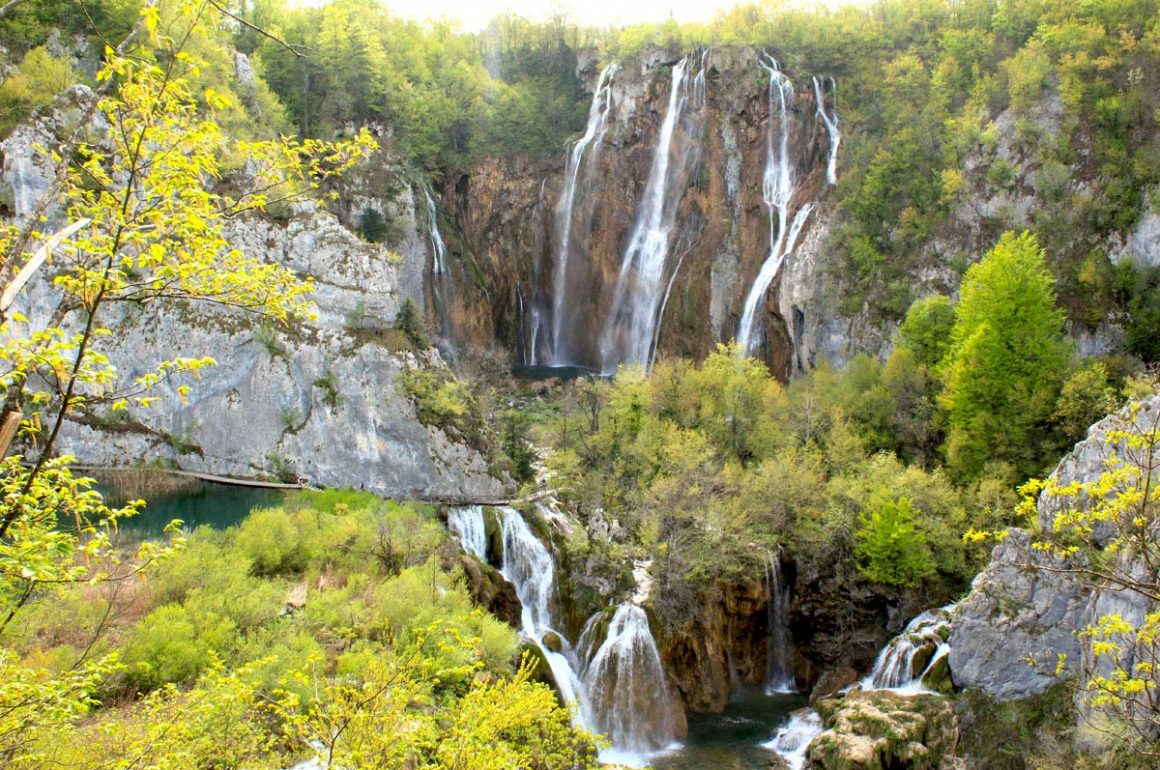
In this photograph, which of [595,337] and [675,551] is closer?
[675,551]

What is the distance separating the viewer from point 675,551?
22.3m

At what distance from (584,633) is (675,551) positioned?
354 centimetres

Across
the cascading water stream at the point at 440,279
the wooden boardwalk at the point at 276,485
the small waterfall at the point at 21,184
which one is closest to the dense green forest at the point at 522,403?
the wooden boardwalk at the point at 276,485

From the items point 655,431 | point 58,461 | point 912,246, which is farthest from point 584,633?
point 912,246

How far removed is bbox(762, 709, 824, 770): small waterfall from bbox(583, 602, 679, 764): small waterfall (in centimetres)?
269

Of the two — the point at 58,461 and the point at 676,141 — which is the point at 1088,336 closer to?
the point at 676,141

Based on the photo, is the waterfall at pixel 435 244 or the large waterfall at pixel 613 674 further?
the waterfall at pixel 435 244

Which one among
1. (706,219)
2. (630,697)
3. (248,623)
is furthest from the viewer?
(706,219)

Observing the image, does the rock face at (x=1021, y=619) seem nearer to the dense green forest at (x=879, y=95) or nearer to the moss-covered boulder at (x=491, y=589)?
the moss-covered boulder at (x=491, y=589)

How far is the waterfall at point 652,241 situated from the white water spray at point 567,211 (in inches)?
148

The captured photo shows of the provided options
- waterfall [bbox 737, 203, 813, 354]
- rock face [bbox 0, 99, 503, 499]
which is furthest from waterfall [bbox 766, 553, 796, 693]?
waterfall [bbox 737, 203, 813, 354]

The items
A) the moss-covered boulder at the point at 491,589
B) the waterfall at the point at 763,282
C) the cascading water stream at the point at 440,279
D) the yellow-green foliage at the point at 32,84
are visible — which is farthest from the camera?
the cascading water stream at the point at 440,279

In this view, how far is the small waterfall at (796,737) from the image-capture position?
60.6 ft

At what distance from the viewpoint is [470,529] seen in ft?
78.9
